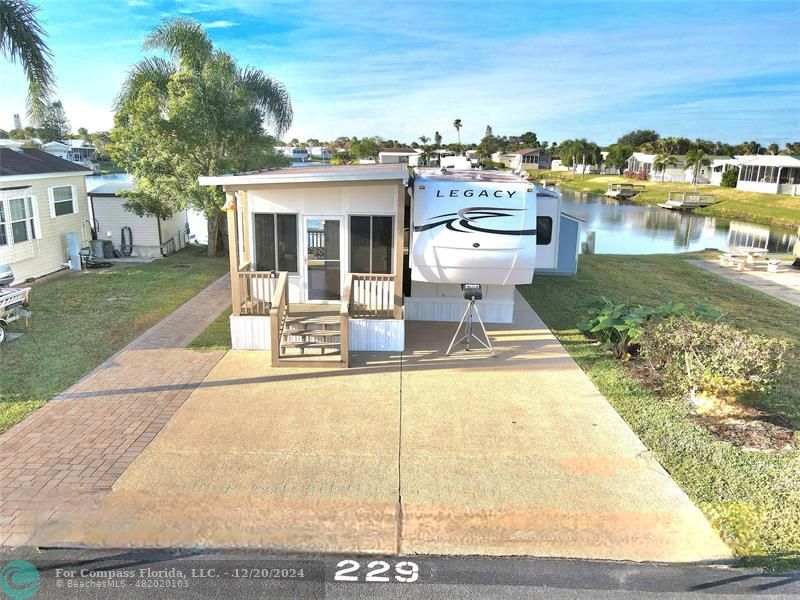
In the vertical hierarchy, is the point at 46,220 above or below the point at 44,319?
above

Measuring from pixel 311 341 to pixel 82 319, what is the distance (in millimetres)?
4716

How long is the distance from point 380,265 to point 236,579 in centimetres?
618

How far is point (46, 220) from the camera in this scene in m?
14.8

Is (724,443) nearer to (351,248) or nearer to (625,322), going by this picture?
(625,322)

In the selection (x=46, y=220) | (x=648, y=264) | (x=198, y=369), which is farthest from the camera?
(x=648, y=264)

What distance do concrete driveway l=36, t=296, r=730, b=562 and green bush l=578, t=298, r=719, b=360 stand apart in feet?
4.46

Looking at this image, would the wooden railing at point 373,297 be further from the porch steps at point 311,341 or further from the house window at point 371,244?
the house window at point 371,244

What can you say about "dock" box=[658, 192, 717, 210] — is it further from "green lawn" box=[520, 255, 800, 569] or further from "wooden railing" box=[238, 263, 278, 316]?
"wooden railing" box=[238, 263, 278, 316]

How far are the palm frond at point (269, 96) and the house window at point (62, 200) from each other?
664 cm

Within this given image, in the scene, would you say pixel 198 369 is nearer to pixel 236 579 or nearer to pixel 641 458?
pixel 236 579

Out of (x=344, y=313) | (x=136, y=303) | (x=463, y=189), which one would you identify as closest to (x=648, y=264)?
(x=463, y=189)

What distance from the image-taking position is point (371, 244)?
374 inches

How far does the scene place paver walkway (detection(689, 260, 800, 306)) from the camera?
47.0 feet

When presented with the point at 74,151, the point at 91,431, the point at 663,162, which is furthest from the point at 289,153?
the point at 91,431
